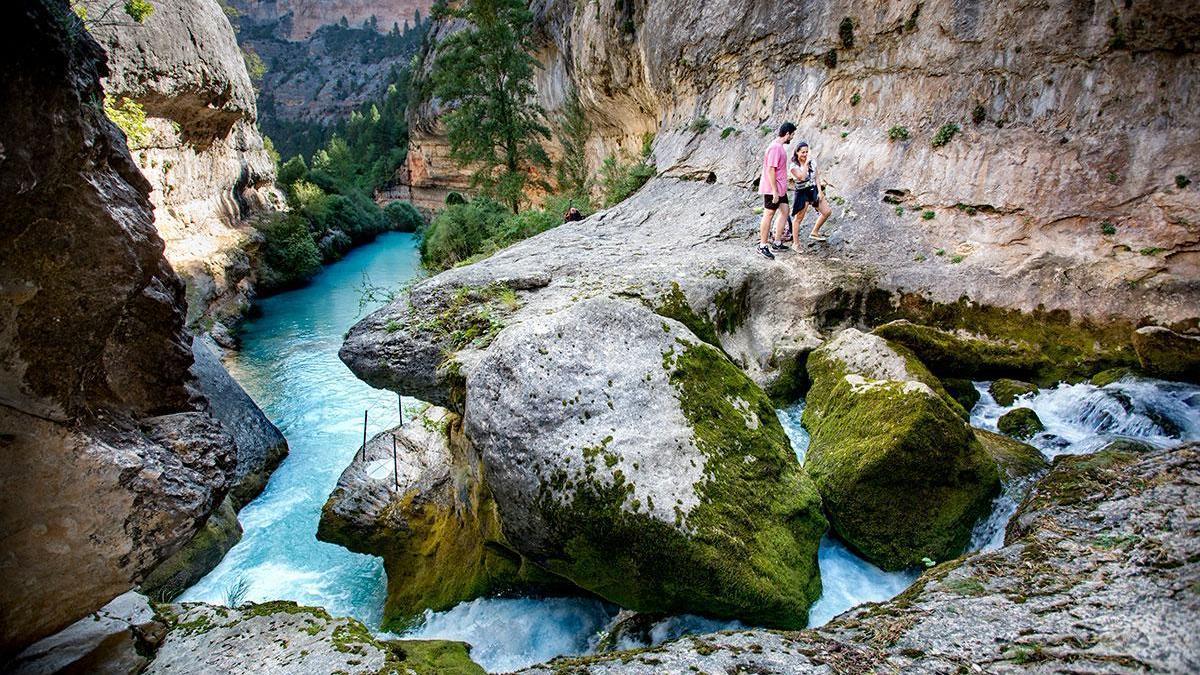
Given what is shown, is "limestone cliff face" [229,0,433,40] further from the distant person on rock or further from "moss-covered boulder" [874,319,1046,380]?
"moss-covered boulder" [874,319,1046,380]

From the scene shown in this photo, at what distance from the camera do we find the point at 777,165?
792 centimetres

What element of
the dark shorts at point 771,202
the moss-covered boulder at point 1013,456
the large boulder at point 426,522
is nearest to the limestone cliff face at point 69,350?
the large boulder at point 426,522

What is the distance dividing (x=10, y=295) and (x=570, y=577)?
4.02 metres

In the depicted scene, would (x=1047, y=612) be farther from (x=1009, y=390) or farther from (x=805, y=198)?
(x=805, y=198)

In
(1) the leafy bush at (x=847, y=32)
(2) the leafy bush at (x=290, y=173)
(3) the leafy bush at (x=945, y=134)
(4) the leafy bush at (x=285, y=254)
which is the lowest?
(4) the leafy bush at (x=285, y=254)

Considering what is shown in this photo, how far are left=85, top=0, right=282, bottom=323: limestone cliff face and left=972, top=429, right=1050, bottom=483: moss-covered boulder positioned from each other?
19.4 metres

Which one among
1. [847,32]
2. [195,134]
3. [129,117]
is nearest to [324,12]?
[195,134]

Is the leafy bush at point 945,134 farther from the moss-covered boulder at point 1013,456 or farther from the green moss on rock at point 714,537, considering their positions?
the green moss on rock at point 714,537

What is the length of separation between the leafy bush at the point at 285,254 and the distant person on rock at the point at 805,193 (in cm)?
2307

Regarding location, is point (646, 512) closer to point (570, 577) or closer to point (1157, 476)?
point (570, 577)

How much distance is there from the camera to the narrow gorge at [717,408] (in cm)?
300

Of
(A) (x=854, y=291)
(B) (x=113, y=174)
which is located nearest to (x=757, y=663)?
(B) (x=113, y=174)

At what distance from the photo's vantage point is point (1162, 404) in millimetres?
5957

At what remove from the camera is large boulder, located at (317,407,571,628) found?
536cm
